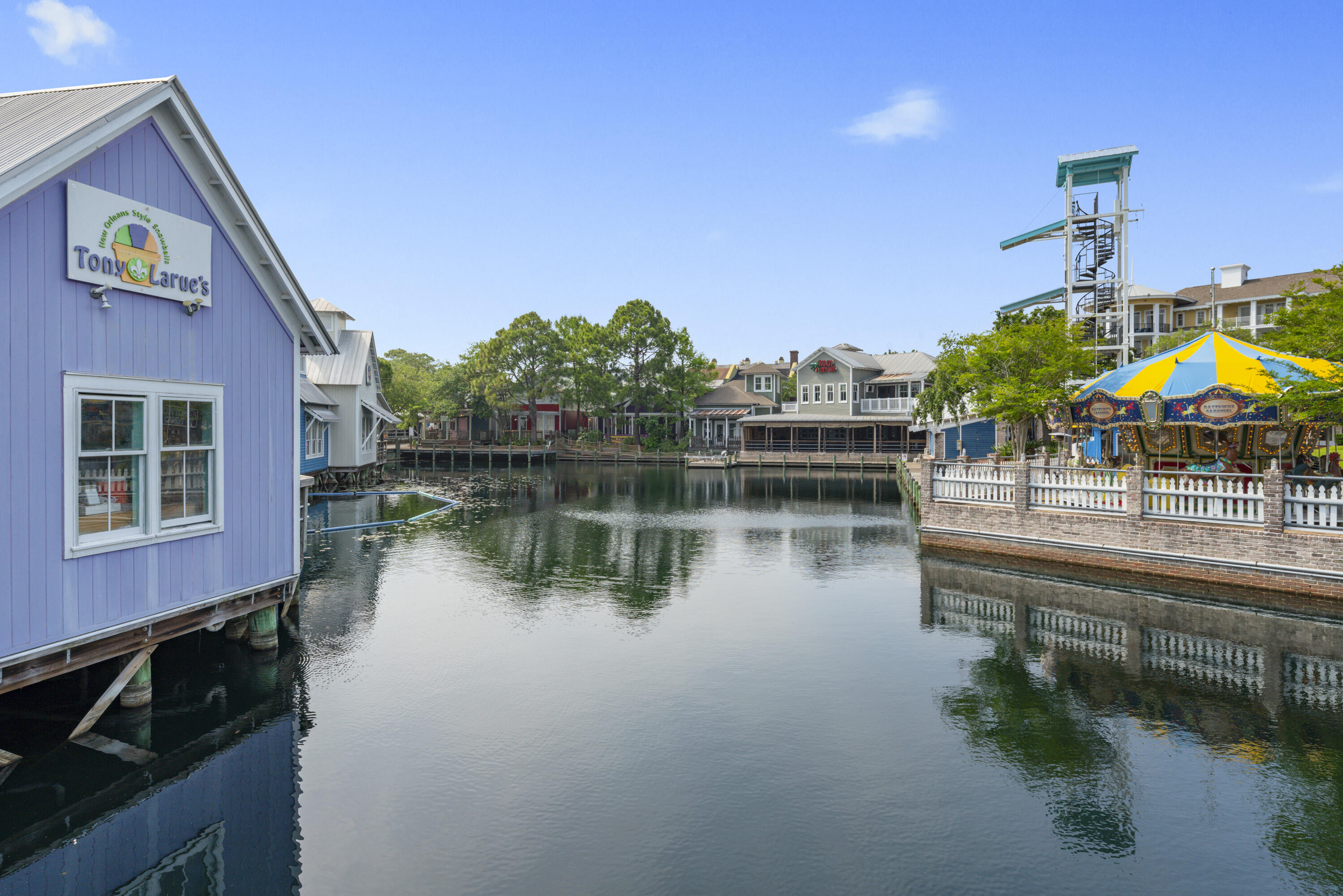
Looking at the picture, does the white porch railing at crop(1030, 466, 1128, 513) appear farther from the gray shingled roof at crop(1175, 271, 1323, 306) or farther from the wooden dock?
the gray shingled roof at crop(1175, 271, 1323, 306)

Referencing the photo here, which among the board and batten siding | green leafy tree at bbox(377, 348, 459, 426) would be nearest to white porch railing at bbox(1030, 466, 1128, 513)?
the board and batten siding

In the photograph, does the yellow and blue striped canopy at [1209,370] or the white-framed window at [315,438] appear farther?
the white-framed window at [315,438]

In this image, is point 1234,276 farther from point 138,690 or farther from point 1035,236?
point 138,690

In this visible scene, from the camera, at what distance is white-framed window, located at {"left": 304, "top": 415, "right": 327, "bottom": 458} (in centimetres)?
3722

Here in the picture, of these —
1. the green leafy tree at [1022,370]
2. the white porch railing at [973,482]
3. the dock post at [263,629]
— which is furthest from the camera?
the green leafy tree at [1022,370]

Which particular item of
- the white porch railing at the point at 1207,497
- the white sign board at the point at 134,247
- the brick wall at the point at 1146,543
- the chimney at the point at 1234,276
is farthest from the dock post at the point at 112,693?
the chimney at the point at 1234,276

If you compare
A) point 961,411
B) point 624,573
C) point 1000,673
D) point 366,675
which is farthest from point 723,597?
point 961,411

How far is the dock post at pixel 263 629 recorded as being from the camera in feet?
44.7

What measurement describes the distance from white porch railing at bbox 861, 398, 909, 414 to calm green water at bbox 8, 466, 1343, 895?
4695 cm

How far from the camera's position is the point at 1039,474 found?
21984mm

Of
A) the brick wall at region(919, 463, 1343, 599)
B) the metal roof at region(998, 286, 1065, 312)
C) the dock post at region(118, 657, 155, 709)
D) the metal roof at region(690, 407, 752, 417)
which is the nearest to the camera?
the dock post at region(118, 657, 155, 709)

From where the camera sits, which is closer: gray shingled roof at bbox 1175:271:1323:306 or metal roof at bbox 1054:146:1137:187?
metal roof at bbox 1054:146:1137:187

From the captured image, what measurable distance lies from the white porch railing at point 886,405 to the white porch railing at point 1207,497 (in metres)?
43.8

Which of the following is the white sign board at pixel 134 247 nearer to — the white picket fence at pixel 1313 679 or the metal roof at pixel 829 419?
the white picket fence at pixel 1313 679
